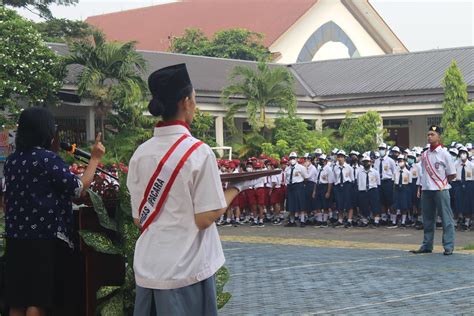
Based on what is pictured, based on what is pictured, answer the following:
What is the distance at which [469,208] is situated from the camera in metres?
19.4

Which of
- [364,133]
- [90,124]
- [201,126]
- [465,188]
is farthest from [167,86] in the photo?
[364,133]

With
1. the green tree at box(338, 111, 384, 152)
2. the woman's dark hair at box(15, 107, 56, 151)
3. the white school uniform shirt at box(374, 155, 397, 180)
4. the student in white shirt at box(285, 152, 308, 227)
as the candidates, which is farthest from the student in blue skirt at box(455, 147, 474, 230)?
the woman's dark hair at box(15, 107, 56, 151)

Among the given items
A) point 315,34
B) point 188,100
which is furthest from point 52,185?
point 315,34

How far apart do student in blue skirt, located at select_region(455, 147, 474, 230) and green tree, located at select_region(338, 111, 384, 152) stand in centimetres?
1390

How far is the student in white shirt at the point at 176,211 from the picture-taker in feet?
14.4

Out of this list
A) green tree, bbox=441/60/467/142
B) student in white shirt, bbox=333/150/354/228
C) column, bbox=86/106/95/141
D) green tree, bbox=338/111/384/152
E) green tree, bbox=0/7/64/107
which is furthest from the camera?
green tree, bbox=441/60/467/142

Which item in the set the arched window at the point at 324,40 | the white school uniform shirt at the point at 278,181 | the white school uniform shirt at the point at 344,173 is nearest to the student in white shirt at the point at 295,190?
the white school uniform shirt at the point at 278,181

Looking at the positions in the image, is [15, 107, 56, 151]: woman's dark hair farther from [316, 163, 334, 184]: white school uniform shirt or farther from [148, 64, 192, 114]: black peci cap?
[316, 163, 334, 184]: white school uniform shirt

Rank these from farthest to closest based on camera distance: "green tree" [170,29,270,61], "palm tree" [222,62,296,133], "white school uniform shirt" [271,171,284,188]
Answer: "green tree" [170,29,270,61] → "palm tree" [222,62,296,133] → "white school uniform shirt" [271,171,284,188]

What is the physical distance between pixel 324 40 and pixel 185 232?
5978 cm

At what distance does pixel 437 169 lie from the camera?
531 inches

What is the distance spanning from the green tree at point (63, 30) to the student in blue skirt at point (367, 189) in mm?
17001

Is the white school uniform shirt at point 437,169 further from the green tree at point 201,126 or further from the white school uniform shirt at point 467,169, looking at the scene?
the green tree at point 201,126

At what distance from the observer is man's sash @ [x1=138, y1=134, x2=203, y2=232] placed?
174 inches
